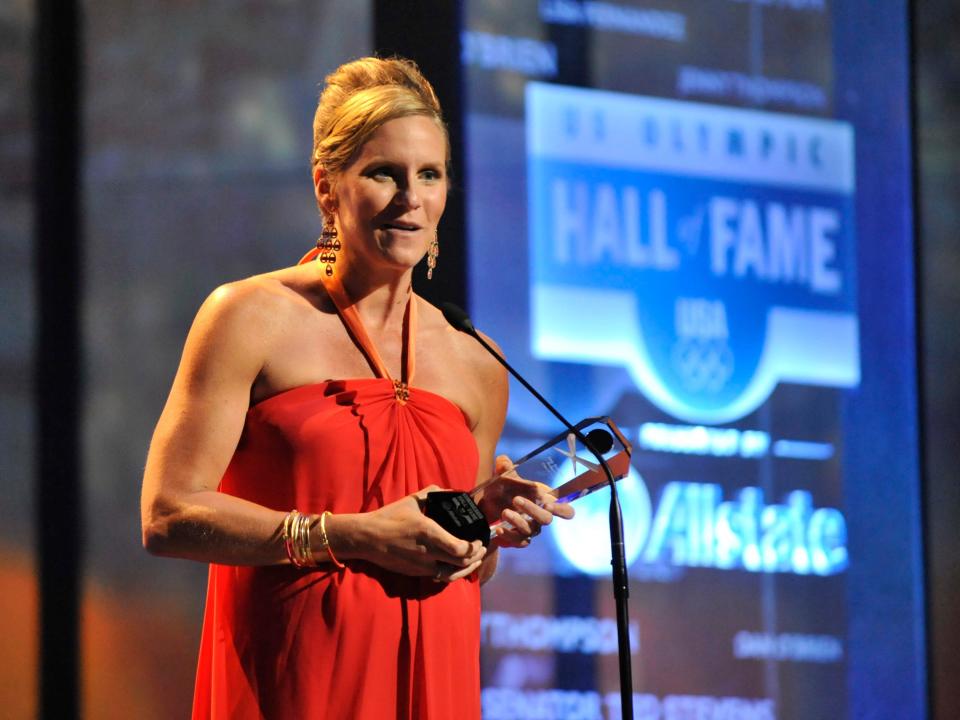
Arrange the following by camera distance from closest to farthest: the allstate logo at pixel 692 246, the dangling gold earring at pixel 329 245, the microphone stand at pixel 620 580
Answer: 1. the microphone stand at pixel 620 580
2. the dangling gold earring at pixel 329 245
3. the allstate logo at pixel 692 246

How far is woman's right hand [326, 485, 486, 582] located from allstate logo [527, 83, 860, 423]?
1809mm

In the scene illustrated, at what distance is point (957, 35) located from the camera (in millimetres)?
4387

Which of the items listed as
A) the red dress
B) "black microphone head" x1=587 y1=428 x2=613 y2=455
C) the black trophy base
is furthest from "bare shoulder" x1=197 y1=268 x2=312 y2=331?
"black microphone head" x1=587 y1=428 x2=613 y2=455

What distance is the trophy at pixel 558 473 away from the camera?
1812mm

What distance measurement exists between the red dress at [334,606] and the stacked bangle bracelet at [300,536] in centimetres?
6

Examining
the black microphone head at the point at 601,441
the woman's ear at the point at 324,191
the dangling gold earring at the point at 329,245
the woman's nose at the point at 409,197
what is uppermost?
the woman's ear at the point at 324,191

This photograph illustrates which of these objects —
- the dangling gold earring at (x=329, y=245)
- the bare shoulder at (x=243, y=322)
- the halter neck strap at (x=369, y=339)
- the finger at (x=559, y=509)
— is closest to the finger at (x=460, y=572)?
the finger at (x=559, y=509)

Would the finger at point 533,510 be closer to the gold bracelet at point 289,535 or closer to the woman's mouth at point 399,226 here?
the gold bracelet at point 289,535

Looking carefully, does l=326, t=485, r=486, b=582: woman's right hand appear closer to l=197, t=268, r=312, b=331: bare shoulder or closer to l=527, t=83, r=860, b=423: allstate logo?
l=197, t=268, r=312, b=331: bare shoulder

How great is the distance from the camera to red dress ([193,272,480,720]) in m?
1.88

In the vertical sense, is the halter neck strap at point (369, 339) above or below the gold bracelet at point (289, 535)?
above

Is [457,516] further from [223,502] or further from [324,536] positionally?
[223,502]

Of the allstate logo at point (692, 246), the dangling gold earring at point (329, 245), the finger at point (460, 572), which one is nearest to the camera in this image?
the finger at point (460, 572)

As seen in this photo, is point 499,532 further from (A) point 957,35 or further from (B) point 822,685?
(A) point 957,35
